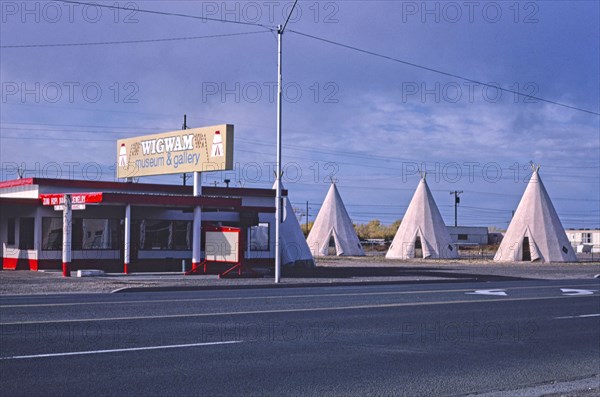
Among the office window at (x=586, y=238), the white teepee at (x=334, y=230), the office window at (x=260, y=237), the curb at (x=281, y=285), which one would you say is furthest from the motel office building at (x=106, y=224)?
the office window at (x=586, y=238)

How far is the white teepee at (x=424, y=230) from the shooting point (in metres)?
53.8

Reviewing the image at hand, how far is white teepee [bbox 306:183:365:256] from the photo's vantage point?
5675cm

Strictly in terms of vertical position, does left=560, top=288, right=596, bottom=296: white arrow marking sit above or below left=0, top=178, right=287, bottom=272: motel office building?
below

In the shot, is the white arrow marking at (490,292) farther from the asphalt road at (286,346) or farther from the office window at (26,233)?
the office window at (26,233)

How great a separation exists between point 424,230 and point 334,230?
682cm

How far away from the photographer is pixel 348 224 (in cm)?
5753

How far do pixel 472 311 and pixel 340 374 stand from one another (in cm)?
804

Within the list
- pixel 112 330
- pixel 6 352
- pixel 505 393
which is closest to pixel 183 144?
pixel 112 330

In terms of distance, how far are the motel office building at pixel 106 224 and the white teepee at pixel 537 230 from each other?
23.7 meters

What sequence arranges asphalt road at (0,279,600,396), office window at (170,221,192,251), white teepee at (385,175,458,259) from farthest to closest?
white teepee at (385,175,458,259)
office window at (170,221,192,251)
asphalt road at (0,279,600,396)

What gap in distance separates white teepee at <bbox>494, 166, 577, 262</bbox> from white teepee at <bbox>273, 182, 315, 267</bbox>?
2019 cm

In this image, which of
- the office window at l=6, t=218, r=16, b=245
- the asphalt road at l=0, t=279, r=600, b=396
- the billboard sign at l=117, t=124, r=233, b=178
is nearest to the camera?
the asphalt road at l=0, t=279, r=600, b=396

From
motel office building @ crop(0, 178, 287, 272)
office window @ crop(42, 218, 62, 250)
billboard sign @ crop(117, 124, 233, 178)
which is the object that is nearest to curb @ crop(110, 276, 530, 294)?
motel office building @ crop(0, 178, 287, 272)

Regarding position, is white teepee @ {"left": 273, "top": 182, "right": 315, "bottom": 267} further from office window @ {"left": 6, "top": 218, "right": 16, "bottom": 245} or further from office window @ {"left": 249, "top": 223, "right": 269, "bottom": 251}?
office window @ {"left": 6, "top": 218, "right": 16, "bottom": 245}
